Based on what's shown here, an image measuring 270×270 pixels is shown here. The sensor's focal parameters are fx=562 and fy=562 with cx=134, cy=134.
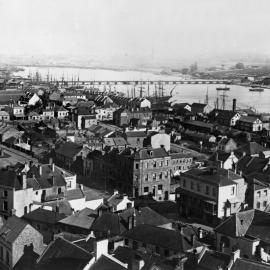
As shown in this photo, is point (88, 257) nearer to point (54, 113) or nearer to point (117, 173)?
point (117, 173)

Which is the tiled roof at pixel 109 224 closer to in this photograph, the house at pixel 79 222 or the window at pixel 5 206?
the house at pixel 79 222

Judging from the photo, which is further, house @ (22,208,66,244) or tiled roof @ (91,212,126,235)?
house @ (22,208,66,244)

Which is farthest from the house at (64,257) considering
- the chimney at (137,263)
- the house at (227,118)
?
the house at (227,118)

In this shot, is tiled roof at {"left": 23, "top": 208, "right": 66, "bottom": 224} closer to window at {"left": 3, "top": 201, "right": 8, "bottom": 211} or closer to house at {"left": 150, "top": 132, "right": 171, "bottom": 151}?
window at {"left": 3, "top": 201, "right": 8, "bottom": 211}

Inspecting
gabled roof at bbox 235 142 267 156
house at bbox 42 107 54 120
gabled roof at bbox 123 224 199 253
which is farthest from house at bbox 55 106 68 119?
gabled roof at bbox 123 224 199 253

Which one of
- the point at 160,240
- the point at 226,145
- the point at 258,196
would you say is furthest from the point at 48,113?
the point at 160,240

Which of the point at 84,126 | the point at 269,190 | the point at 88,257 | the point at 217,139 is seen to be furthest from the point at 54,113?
the point at 88,257
